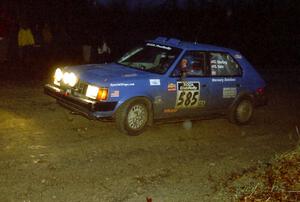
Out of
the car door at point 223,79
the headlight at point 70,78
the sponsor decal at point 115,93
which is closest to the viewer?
the sponsor decal at point 115,93

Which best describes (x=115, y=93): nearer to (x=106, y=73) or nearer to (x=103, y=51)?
(x=106, y=73)

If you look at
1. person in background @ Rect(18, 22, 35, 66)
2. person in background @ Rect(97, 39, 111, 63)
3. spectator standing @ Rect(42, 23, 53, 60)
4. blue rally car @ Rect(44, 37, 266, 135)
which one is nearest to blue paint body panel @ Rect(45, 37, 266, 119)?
blue rally car @ Rect(44, 37, 266, 135)

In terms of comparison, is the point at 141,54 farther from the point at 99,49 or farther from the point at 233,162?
the point at 99,49

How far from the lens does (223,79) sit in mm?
9555

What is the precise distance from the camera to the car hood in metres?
8.17

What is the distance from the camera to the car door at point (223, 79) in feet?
30.9

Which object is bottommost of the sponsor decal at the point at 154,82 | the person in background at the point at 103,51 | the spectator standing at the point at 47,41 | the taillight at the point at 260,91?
the taillight at the point at 260,91

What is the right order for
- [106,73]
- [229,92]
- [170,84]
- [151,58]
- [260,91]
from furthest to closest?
[260,91], [229,92], [151,58], [170,84], [106,73]

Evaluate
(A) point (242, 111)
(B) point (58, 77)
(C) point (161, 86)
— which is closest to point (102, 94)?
(C) point (161, 86)

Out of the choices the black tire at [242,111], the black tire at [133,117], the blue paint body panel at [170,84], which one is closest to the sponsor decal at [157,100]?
the blue paint body panel at [170,84]

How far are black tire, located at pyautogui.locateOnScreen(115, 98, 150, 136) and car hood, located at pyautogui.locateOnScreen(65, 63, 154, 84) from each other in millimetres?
438

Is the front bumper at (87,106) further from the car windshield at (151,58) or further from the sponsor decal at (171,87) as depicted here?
the car windshield at (151,58)

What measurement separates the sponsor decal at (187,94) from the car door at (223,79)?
1.29ft

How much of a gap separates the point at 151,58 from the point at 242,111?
2249 millimetres
